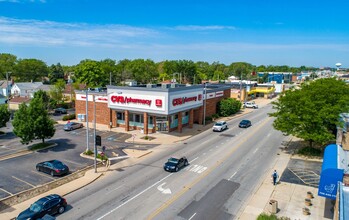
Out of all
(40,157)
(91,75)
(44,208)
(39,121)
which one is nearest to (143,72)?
(91,75)

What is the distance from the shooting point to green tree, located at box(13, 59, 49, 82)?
131 metres

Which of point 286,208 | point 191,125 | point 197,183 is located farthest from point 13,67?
point 286,208

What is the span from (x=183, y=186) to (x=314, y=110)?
1961cm

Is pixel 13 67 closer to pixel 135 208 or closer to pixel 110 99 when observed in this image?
pixel 110 99

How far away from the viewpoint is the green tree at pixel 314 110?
32.9 m

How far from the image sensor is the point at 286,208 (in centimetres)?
2191

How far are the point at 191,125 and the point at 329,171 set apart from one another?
105ft

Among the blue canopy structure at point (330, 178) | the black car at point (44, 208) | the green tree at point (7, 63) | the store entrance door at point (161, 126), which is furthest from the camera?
the green tree at point (7, 63)

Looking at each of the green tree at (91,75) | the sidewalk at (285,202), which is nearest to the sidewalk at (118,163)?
the sidewalk at (285,202)

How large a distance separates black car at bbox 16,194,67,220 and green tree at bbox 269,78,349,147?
91.0ft

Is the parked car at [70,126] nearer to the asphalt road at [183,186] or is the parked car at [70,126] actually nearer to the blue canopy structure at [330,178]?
the asphalt road at [183,186]

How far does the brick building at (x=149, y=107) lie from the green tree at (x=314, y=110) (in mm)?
16358

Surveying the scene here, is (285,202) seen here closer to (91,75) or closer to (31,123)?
(31,123)

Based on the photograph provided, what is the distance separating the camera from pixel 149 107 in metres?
44.6
